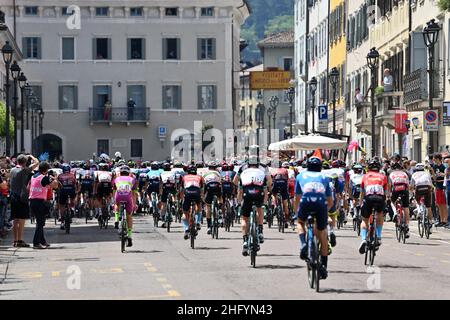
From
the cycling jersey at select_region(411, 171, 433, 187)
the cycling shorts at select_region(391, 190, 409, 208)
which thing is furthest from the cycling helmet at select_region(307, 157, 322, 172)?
the cycling jersey at select_region(411, 171, 433, 187)

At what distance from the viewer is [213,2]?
95688mm

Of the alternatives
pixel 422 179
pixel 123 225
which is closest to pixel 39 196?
pixel 123 225

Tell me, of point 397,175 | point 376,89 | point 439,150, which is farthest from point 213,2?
point 397,175

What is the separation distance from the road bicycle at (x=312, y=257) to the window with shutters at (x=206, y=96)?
7684 centimetres

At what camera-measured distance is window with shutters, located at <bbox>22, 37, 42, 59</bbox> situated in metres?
93.2

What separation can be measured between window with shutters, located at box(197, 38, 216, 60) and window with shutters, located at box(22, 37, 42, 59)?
11131 millimetres

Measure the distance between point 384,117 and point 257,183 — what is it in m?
31.7

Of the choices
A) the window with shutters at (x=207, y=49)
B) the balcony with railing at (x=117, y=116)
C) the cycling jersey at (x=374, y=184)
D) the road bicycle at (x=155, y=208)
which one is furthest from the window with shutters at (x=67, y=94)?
the cycling jersey at (x=374, y=184)

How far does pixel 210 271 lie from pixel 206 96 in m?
74.4

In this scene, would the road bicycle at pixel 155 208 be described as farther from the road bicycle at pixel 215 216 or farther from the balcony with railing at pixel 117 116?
the balcony with railing at pixel 117 116

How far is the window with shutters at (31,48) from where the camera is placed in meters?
93.2

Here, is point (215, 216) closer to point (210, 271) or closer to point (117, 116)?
point (210, 271)

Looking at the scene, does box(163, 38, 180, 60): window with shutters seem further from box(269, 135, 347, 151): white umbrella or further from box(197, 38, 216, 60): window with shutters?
box(269, 135, 347, 151): white umbrella
